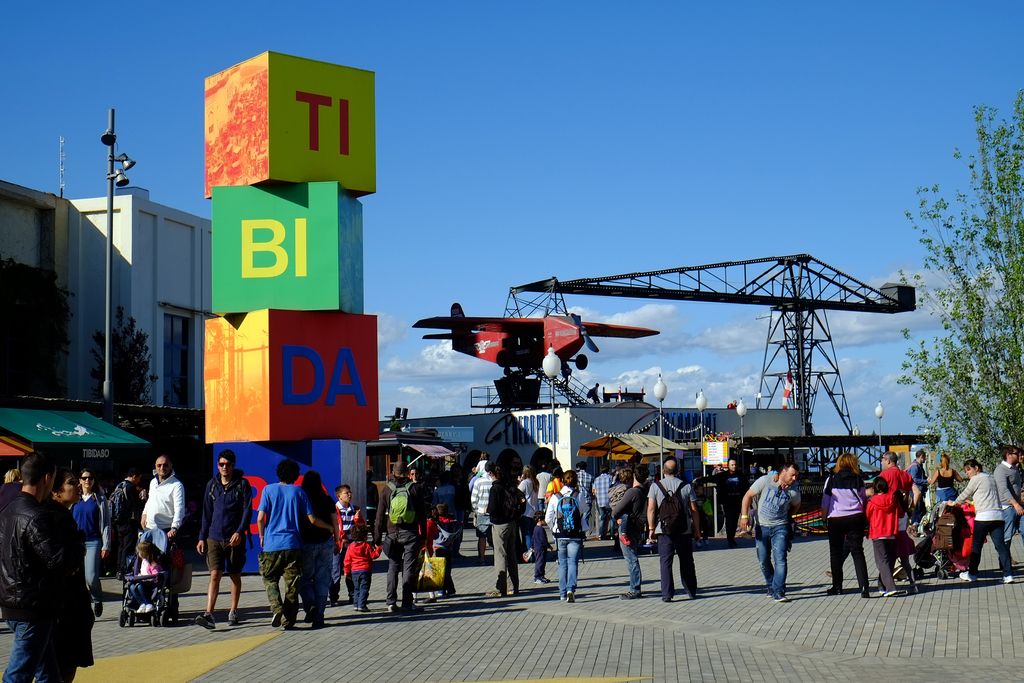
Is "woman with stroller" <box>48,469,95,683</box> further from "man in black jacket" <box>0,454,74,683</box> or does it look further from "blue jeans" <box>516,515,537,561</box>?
"blue jeans" <box>516,515,537,561</box>

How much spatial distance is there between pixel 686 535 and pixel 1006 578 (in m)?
4.39

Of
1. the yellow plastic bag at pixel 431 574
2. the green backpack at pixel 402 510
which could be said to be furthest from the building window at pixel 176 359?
the green backpack at pixel 402 510

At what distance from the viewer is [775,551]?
42.9 feet

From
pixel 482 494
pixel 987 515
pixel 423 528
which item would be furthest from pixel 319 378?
pixel 987 515

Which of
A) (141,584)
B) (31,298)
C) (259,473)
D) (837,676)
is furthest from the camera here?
(31,298)

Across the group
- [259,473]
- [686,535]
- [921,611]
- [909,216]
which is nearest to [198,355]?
[259,473]

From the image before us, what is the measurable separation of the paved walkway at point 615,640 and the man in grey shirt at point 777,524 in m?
0.29

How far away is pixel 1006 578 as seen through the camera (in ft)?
46.9

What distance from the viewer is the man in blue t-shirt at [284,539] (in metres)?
11.3

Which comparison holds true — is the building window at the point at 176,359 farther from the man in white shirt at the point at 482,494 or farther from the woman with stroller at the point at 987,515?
the woman with stroller at the point at 987,515

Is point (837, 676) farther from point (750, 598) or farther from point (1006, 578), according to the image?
point (1006, 578)

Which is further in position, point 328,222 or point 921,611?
point 328,222

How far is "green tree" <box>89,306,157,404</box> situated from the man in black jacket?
79.7 ft

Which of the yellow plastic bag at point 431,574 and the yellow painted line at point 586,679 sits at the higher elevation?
the yellow plastic bag at point 431,574
